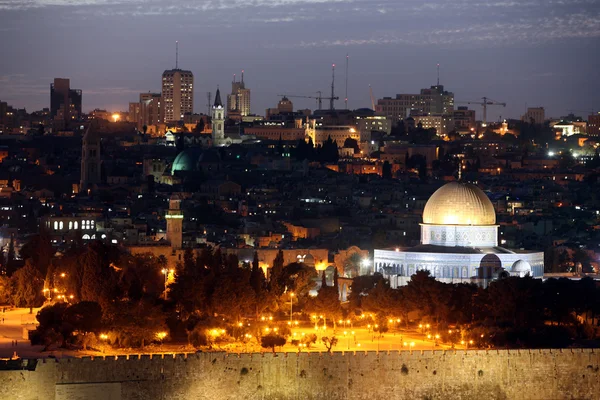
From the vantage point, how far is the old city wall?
56.2 meters

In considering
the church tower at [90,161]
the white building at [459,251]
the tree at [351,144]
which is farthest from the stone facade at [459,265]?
the tree at [351,144]

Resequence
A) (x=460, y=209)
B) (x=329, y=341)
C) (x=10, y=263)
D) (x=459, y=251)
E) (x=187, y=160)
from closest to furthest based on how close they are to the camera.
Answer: (x=329, y=341)
(x=10, y=263)
(x=459, y=251)
(x=460, y=209)
(x=187, y=160)

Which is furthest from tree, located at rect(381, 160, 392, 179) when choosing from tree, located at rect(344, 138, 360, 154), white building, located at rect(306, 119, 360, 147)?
white building, located at rect(306, 119, 360, 147)

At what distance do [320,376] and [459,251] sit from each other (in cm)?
1986

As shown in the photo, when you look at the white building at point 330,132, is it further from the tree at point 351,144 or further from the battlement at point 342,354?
the battlement at point 342,354

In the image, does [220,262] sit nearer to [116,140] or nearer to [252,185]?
[252,185]

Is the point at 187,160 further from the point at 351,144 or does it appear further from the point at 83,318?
the point at 83,318

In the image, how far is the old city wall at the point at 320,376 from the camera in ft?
184

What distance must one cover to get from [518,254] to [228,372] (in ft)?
73.5

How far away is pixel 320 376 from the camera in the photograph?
58.6 meters

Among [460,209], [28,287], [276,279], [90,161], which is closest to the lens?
[276,279]

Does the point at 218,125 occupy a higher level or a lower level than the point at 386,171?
higher

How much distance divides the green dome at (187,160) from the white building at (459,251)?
58.3 metres

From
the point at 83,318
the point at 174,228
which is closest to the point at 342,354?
the point at 83,318
